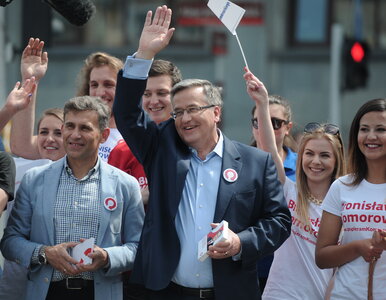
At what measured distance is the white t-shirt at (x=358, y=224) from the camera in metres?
4.93

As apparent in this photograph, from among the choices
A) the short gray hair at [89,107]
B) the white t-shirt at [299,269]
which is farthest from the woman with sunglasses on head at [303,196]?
the short gray hair at [89,107]

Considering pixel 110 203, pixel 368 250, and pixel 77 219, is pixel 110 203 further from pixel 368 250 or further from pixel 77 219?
pixel 368 250

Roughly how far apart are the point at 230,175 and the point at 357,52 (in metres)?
10.1

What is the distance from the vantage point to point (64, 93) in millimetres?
18891

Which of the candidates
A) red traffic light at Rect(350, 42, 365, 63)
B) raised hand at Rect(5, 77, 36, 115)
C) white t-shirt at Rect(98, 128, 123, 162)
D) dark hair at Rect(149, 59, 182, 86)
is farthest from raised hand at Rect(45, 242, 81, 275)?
red traffic light at Rect(350, 42, 365, 63)

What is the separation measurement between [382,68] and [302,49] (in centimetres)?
172

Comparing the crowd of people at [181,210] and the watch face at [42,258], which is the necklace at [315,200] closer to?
the crowd of people at [181,210]

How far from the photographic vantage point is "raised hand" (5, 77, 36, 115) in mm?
5398

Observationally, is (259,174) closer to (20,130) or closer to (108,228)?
(108,228)

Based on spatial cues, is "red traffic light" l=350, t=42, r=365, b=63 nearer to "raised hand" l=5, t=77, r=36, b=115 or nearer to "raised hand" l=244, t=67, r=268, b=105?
"raised hand" l=244, t=67, r=268, b=105

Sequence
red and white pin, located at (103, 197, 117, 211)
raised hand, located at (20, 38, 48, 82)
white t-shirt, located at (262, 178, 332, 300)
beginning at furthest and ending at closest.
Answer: raised hand, located at (20, 38, 48, 82)
white t-shirt, located at (262, 178, 332, 300)
red and white pin, located at (103, 197, 117, 211)

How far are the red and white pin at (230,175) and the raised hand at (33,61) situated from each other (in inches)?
59.6

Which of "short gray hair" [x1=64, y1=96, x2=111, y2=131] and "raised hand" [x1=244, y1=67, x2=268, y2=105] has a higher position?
"raised hand" [x1=244, y1=67, x2=268, y2=105]

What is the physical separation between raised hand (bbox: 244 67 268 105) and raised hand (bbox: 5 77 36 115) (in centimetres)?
129
